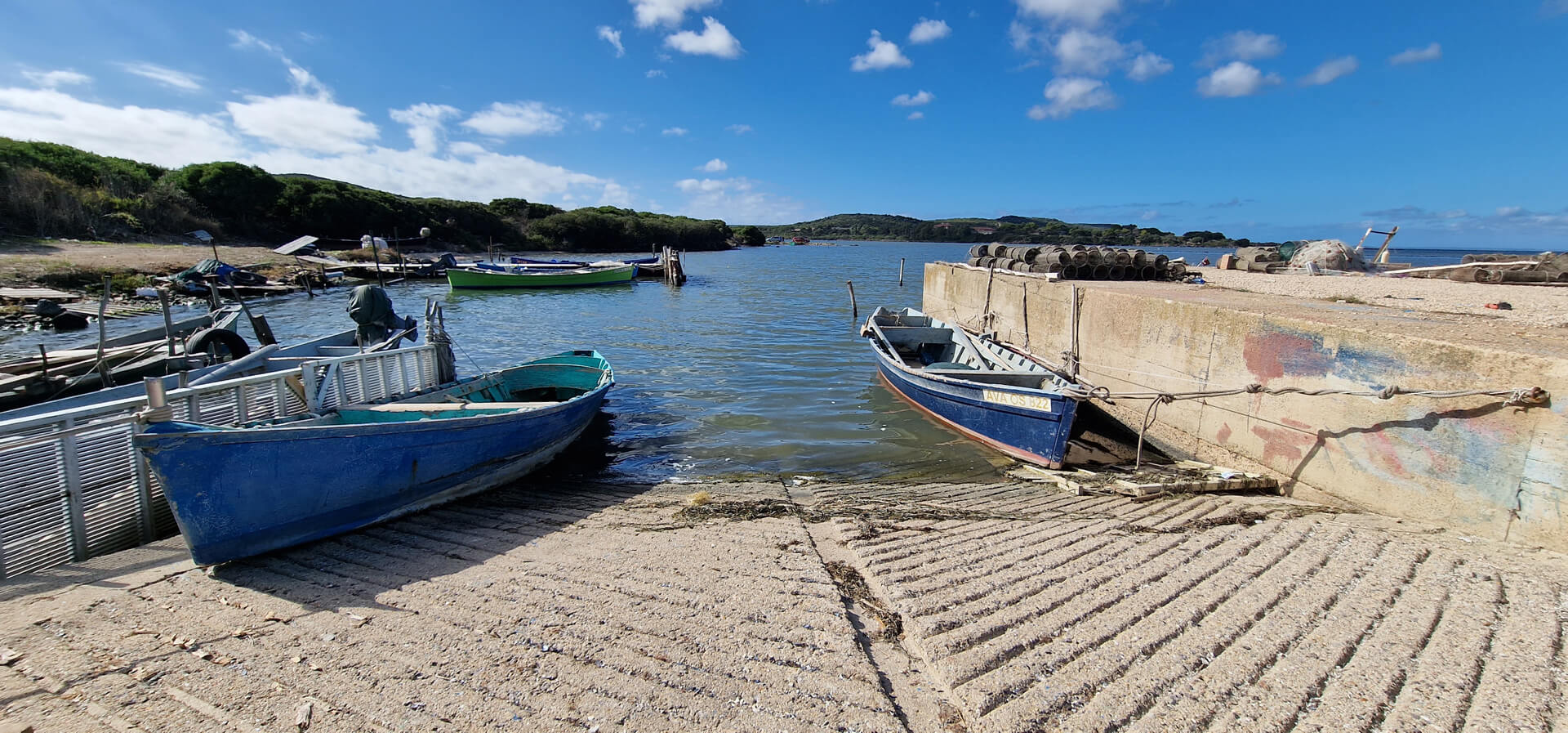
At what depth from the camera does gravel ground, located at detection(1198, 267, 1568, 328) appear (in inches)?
376

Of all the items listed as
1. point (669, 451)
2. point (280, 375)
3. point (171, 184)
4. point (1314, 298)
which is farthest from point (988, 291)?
point (171, 184)

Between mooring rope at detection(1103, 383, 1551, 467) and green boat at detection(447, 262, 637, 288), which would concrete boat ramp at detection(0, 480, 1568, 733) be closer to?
mooring rope at detection(1103, 383, 1551, 467)

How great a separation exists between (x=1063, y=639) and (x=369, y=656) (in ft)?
14.3

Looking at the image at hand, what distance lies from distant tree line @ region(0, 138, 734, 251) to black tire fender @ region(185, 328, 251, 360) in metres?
42.9

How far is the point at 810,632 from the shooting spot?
4.08m

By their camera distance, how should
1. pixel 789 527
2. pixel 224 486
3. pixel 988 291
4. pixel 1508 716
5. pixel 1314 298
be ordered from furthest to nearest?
1. pixel 988 291
2. pixel 1314 298
3. pixel 789 527
4. pixel 224 486
5. pixel 1508 716

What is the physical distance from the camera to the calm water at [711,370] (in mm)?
10078

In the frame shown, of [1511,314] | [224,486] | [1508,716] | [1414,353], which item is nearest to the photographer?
[1508,716]

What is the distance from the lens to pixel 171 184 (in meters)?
52.7

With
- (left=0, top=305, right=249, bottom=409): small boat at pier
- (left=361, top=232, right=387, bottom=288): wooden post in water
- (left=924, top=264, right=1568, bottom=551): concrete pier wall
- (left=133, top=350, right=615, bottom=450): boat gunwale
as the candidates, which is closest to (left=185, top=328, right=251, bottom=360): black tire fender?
(left=0, top=305, right=249, bottom=409): small boat at pier

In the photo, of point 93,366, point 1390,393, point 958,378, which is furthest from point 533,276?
point 1390,393

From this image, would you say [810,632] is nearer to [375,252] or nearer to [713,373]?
[713,373]

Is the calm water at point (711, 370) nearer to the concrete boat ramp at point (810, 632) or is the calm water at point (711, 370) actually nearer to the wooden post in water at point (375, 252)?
the wooden post in water at point (375, 252)

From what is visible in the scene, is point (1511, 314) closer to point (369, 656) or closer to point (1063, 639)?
point (1063, 639)
